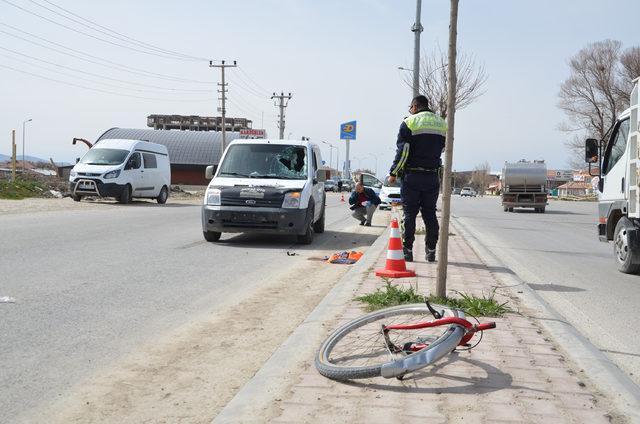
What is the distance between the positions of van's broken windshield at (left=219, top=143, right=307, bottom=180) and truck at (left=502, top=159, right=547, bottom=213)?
25.5 meters

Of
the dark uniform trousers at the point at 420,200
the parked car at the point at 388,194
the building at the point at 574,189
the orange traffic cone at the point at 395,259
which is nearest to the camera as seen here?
the orange traffic cone at the point at 395,259

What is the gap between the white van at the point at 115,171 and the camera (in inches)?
953

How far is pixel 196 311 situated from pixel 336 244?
682 centimetres

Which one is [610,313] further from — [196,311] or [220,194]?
[220,194]

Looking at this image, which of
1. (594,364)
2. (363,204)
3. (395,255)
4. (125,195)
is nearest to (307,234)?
(395,255)

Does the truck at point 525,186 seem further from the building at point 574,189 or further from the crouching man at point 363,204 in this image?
the building at point 574,189

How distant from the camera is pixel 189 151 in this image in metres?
85.1

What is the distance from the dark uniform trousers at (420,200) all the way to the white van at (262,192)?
358cm

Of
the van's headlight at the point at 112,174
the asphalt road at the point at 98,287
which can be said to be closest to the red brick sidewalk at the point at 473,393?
the asphalt road at the point at 98,287

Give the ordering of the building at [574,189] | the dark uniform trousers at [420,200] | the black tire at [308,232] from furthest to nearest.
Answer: the building at [574,189] < the black tire at [308,232] < the dark uniform trousers at [420,200]

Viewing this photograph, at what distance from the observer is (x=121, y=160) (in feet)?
80.5

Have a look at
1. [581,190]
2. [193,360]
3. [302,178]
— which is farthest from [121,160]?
[581,190]

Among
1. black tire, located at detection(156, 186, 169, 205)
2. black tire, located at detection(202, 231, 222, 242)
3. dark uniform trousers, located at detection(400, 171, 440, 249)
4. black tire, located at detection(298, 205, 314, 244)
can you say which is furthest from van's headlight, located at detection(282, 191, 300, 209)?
black tire, located at detection(156, 186, 169, 205)

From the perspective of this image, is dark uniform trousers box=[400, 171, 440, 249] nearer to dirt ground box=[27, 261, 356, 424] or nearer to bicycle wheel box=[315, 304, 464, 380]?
dirt ground box=[27, 261, 356, 424]
